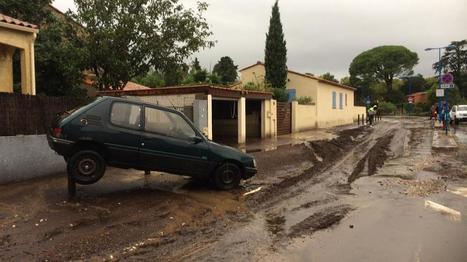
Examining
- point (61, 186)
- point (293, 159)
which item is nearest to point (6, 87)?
point (61, 186)

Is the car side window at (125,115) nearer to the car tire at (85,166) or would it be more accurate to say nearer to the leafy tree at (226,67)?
the car tire at (85,166)

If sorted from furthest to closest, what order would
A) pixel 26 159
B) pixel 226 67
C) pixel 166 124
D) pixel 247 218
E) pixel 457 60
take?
pixel 457 60 → pixel 226 67 → pixel 26 159 → pixel 166 124 → pixel 247 218

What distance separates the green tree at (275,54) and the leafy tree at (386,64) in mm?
56701

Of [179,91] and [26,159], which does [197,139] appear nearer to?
[26,159]

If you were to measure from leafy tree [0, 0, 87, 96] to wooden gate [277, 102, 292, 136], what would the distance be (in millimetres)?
10320

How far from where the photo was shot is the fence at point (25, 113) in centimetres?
960

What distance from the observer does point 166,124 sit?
8.66 meters

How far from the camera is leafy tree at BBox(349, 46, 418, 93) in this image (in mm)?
86312

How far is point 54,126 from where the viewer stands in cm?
797

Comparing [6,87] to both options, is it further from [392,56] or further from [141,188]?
[392,56]

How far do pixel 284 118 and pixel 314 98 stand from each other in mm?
6618

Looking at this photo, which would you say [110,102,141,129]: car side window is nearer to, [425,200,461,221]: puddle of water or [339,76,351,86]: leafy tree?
[425,200,461,221]: puddle of water

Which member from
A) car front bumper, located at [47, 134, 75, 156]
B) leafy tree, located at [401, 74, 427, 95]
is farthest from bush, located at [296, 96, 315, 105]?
leafy tree, located at [401, 74, 427, 95]

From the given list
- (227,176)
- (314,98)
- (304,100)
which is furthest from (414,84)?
(227,176)
